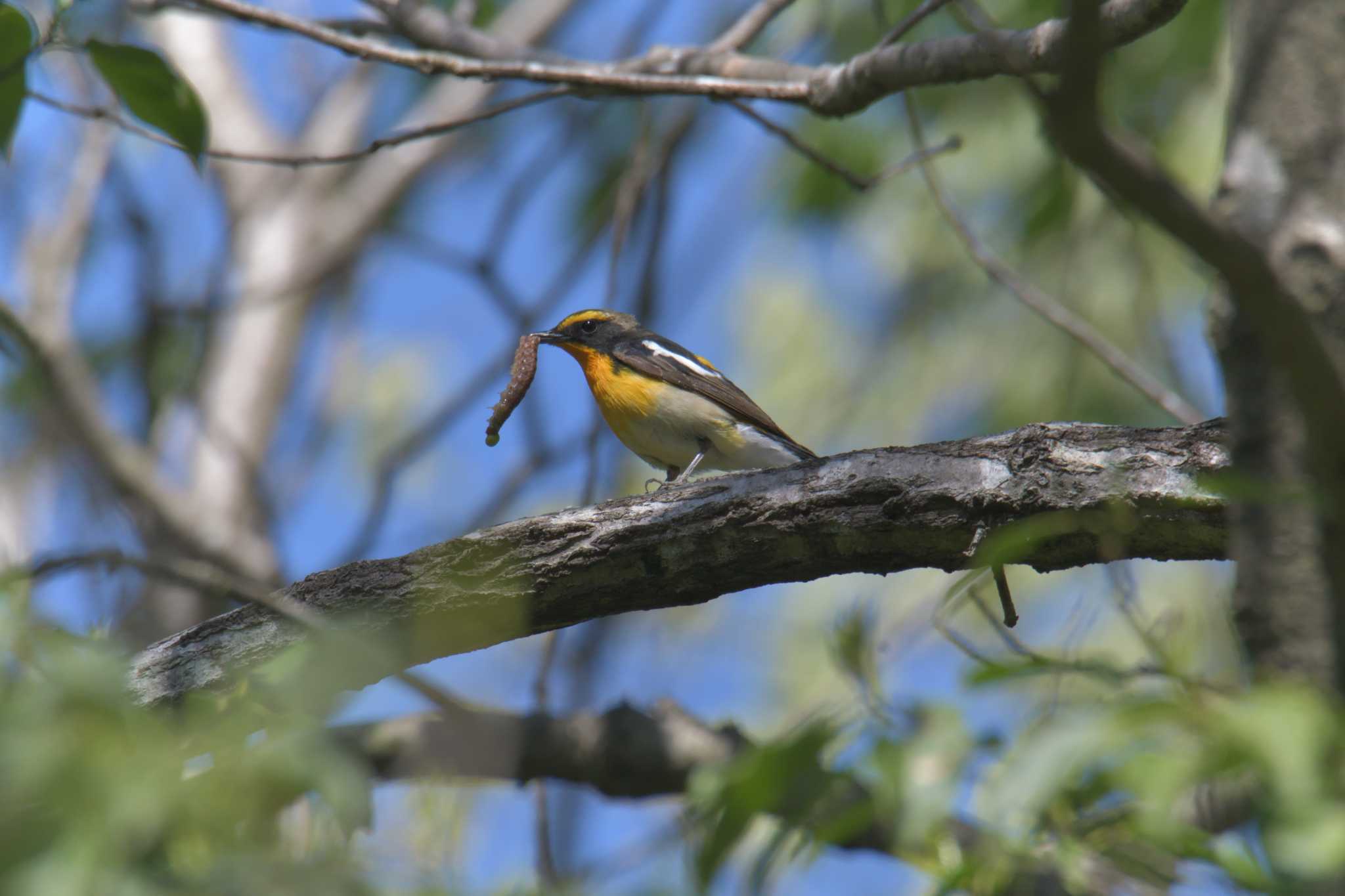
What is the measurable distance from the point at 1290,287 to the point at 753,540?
1620 mm

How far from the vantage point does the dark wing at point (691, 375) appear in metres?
6.11

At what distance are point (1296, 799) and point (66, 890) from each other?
55.5 inches

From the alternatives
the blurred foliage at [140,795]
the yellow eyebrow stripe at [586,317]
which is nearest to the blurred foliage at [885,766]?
the blurred foliage at [140,795]

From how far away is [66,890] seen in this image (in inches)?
55.9

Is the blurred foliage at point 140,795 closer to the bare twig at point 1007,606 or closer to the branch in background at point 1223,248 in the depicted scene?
the branch in background at point 1223,248

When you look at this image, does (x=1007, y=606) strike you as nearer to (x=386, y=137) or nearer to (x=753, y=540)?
(x=753, y=540)

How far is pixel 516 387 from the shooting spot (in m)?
4.74

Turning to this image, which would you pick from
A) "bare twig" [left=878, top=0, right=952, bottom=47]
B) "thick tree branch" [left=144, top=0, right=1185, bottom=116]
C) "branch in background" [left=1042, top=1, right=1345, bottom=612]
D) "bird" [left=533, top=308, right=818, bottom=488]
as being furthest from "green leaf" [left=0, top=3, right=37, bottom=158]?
"bird" [left=533, top=308, right=818, bottom=488]

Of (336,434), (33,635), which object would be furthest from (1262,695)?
(336,434)

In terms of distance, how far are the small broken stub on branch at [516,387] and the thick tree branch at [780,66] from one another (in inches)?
49.3

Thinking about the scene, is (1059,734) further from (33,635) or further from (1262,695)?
(33,635)

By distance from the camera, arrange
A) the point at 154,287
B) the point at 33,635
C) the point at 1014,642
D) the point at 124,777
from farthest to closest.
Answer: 1. the point at 154,287
2. the point at 1014,642
3. the point at 33,635
4. the point at 124,777

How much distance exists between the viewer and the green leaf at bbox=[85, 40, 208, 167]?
3.01 metres

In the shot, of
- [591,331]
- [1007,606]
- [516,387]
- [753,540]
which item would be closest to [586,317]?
[591,331]
